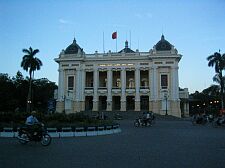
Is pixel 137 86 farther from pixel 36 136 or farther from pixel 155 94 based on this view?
pixel 36 136

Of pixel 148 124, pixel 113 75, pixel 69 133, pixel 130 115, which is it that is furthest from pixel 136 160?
pixel 113 75

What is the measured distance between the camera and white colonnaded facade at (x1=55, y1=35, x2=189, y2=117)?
204ft

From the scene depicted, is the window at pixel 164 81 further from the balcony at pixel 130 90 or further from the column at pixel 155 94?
the balcony at pixel 130 90

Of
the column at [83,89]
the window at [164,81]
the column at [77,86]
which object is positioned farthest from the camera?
the column at [83,89]

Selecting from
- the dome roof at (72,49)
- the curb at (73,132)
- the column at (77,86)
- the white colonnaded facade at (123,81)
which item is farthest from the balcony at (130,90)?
the curb at (73,132)

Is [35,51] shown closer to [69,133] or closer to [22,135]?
[69,133]

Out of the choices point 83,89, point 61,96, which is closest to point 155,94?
point 83,89

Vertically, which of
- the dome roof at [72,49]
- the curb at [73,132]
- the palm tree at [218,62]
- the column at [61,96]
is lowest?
the curb at [73,132]

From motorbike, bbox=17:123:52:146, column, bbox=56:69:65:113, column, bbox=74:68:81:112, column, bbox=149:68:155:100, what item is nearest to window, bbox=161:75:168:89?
column, bbox=149:68:155:100

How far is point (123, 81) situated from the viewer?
64062 millimetres

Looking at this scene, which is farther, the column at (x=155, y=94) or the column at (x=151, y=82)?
the column at (x=151, y=82)

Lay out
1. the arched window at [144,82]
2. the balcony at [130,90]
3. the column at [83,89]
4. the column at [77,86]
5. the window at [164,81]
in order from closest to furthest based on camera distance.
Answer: the window at [164,81] < the balcony at [130,90] < the column at [77,86] < the column at [83,89] < the arched window at [144,82]

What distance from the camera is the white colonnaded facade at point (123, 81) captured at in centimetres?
6203

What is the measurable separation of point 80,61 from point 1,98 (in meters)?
18.9
